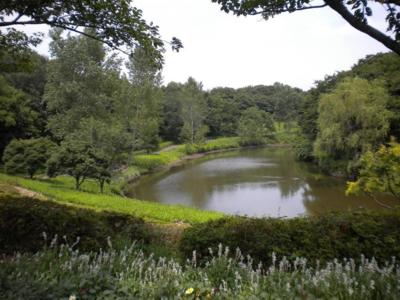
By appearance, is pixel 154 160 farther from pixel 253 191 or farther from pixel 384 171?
pixel 384 171

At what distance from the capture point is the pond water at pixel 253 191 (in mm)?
15734

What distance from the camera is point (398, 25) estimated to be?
3.09 meters

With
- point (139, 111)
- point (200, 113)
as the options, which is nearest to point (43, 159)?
point (139, 111)

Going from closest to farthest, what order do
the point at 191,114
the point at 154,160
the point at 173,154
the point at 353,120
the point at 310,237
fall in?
1. the point at 310,237
2. the point at 353,120
3. the point at 154,160
4. the point at 173,154
5. the point at 191,114

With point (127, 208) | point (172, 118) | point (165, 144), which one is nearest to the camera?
point (127, 208)

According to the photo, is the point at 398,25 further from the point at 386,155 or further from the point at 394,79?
the point at 394,79

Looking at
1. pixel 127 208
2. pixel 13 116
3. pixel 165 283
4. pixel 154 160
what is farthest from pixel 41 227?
pixel 154 160

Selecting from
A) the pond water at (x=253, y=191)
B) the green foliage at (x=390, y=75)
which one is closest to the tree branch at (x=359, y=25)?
the pond water at (x=253, y=191)

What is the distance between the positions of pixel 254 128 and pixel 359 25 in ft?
156

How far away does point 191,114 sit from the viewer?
42938 millimetres

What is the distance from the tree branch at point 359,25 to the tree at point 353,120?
64.7ft

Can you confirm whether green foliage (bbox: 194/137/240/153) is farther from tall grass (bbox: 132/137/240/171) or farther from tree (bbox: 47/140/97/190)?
tree (bbox: 47/140/97/190)

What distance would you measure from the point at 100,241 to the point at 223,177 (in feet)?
65.2


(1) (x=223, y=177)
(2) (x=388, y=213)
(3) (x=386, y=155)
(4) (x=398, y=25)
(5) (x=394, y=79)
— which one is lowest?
(1) (x=223, y=177)
